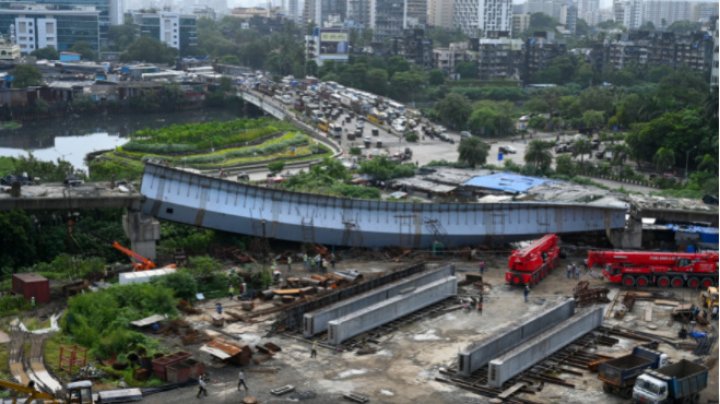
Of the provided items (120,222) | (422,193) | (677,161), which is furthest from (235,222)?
(677,161)

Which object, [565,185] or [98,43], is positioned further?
[98,43]

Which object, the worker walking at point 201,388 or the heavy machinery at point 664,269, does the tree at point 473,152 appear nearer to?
the heavy machinery at point 664,269

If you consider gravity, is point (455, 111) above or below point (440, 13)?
below

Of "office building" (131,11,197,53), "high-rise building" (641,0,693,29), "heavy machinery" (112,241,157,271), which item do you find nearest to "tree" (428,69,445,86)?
"office building" (131,11,197,53)

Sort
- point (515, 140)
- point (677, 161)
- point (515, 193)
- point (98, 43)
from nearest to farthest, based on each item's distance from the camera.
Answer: point (515, 193)
point (677, 161)
point (515, 140)
point (98, 43)

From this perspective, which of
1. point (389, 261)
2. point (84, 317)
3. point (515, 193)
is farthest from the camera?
point (515, 193)

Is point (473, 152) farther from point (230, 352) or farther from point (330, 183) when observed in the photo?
point (230, 352)

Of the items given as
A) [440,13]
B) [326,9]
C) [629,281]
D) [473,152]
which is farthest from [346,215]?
[326,9]

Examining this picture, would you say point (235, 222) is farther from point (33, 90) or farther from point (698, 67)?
point (698, 67)

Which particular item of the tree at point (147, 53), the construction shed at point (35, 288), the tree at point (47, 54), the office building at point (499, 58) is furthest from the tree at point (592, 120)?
the tree at point (47, 54)
